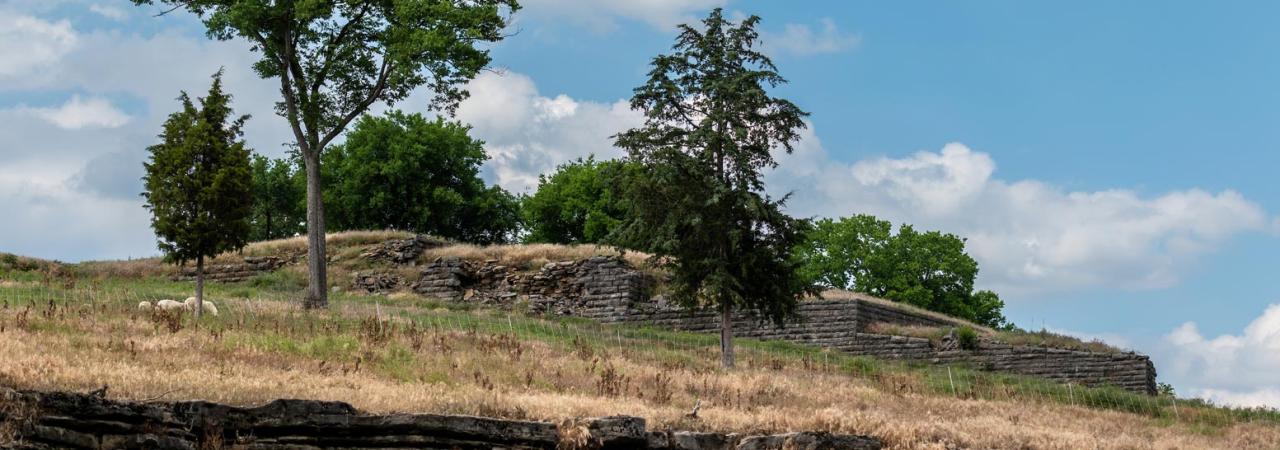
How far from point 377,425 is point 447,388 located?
361 cm

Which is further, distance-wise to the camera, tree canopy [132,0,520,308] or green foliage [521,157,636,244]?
green foliage [521,157,636,244]

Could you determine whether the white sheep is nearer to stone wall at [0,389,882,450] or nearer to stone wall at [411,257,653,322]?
stone wall at [411,257,653,322]

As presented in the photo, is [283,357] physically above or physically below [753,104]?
below

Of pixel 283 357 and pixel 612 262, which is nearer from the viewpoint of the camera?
pixel 283 357

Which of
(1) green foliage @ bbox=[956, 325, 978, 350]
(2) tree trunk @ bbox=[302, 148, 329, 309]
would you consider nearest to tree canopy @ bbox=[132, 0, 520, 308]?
(2) tree trunk @ bbox=[302, 148, 329, 309]

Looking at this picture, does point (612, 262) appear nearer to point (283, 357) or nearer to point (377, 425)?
point (283, 357)

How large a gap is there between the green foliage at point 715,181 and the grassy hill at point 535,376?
1853 millimetres

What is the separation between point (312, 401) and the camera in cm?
1342

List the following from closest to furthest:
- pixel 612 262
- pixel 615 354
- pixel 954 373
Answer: pixel 615 354, pixel 954 373, pixel 612 262

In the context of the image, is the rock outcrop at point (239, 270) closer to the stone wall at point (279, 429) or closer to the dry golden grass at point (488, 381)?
the dry golden grass at point (488, 381)

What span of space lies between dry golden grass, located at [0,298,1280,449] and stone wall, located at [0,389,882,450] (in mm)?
913

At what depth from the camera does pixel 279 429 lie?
43.0 ft

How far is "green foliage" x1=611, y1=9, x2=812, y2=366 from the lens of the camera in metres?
27.8

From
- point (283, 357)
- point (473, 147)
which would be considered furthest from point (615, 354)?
point (473, 147)
